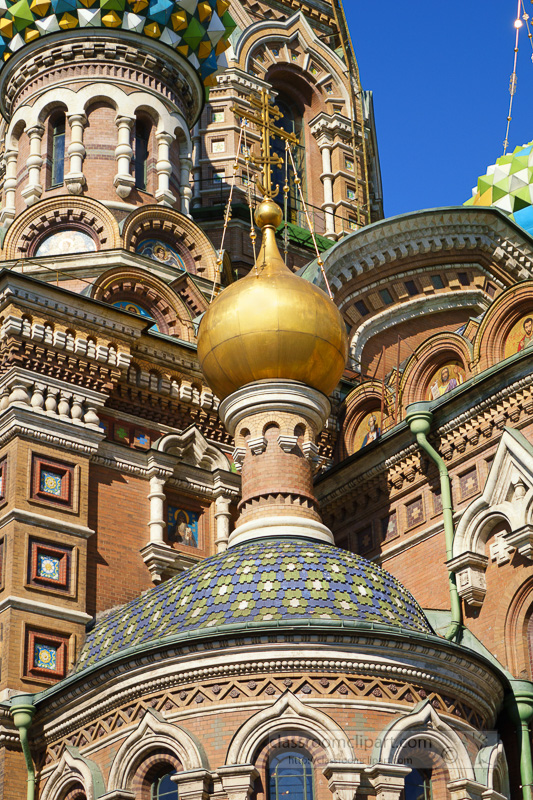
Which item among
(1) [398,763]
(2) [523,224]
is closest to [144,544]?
(1) [398,763]

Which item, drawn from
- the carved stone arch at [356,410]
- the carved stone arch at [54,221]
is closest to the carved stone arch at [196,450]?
the carved stone arch at [356,410]

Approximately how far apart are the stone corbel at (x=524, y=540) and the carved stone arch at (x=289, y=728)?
249 cm

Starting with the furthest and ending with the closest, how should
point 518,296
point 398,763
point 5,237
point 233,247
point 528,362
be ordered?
point 233,247 < point 5,237 < point 518,296 < point 528,362 < point 398,763

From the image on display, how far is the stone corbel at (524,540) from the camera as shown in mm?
11219

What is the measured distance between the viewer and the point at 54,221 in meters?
14.7

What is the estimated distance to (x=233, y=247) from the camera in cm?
1823

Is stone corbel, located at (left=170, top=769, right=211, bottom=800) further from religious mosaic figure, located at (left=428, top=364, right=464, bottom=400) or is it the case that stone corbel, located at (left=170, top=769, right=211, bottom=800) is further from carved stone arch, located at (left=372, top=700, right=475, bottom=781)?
religious mosaic figure, located at (left=428, top=364, right=464, bottom=400)

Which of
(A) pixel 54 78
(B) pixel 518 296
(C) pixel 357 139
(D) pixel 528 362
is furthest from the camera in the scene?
(C) pixel 357 139

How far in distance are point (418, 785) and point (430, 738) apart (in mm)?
314

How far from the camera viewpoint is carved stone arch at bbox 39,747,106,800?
384 inches

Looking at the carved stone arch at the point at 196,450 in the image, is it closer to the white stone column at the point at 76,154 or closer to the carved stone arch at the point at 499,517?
the carved stone arch at the point at 499,517

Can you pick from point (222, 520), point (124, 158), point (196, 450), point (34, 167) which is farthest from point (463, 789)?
point (34, 167)

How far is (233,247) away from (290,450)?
22.8ft

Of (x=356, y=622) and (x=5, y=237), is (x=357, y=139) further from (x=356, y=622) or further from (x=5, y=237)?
(x=356, y=622)
